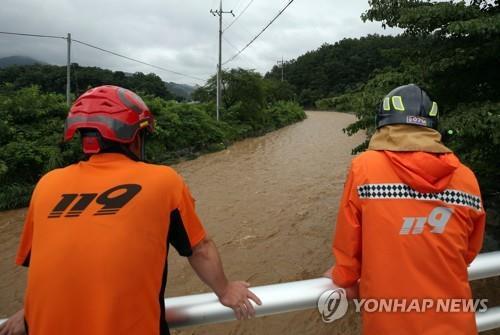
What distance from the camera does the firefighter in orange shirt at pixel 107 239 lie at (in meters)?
1.16

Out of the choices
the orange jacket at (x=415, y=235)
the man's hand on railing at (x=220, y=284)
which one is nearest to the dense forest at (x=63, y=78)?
the man's hand on railing at (x=220, y=284)

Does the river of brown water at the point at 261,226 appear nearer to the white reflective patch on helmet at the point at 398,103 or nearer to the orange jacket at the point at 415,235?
the orange jacket at the point at 415,235

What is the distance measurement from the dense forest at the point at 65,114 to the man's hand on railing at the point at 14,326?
5703 mm

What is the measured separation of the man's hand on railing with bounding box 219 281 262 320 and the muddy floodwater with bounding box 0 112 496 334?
129 inches

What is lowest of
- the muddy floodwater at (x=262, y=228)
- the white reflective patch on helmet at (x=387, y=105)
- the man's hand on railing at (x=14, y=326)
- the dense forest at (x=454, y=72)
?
the muddy floodwater at (x=262, y=228)

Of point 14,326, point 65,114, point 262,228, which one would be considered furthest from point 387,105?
point 65,114

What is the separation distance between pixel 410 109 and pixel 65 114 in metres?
12.5

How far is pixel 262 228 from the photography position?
7578 millimetres

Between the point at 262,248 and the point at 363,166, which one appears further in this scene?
the point at 262,248

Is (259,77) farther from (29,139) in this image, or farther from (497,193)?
(497,193)

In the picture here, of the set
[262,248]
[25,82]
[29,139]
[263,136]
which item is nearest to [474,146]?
[262,248]

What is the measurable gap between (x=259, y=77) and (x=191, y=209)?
82.0ft

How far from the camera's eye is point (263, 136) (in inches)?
958

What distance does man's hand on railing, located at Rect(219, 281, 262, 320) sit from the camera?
1.36 metres
